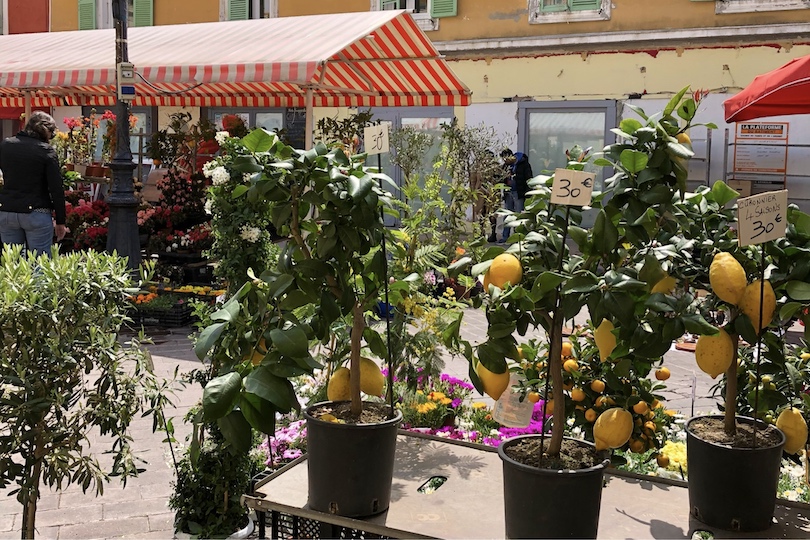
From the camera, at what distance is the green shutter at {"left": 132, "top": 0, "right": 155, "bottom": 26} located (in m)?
17.6

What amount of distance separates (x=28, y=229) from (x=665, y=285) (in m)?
6.31

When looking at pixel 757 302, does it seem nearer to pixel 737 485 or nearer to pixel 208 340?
pixel 737 485

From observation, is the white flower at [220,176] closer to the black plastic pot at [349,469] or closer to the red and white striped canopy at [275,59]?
the red and white striped canopy at [275,59]

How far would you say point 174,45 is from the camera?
8.85m

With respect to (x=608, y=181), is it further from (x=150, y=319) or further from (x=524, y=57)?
(x=524, y=57)

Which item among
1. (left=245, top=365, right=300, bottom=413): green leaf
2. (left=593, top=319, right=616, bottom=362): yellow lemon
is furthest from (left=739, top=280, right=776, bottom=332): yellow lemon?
(left=245, top=365, right=300, bottom=413): green leaf

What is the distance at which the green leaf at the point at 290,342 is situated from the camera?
2.06m

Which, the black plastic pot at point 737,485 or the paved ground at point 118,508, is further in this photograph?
the paved ground at point 118,508

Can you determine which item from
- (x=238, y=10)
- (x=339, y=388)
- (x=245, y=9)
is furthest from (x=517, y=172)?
(x=339, y=388)

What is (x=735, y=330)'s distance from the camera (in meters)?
2.16

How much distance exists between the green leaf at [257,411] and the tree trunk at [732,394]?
1176 millimetres

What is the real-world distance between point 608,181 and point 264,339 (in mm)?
975

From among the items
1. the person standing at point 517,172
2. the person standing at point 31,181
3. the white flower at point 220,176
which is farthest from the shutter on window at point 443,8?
the white flower at point 220,176

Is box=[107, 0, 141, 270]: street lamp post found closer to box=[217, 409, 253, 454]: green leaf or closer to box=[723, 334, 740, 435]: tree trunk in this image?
box=[217, 409, 253, 454]: green leaf
